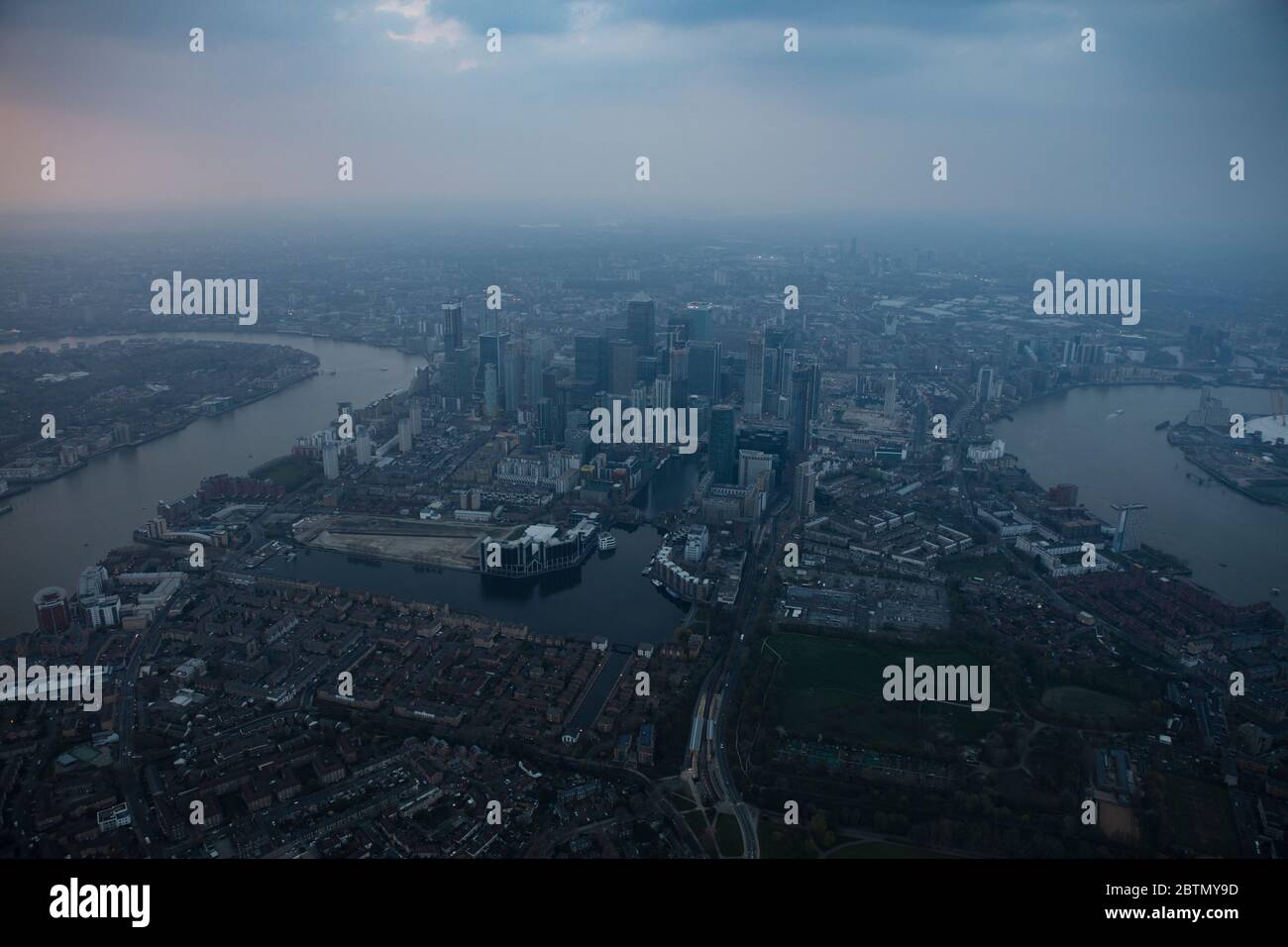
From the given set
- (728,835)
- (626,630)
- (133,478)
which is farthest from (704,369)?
(728,835)

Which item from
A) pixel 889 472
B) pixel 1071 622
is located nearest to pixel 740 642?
pixel 1071 622

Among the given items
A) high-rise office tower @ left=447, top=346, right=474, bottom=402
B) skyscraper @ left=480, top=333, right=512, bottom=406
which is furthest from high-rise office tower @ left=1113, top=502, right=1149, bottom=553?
high-rise office tower @ left=447, top=346, right=474, bottom=402

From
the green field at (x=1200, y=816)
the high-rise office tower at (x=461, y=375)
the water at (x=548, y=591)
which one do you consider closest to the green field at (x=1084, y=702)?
the green field at (x=1200, y=816)

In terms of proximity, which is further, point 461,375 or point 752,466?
point 461,375

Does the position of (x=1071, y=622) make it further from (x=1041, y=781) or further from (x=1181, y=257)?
(x=1181, y=257)

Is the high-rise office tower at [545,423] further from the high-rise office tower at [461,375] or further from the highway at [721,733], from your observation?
the highway at [721,733]

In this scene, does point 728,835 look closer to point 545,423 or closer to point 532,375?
point 545,423

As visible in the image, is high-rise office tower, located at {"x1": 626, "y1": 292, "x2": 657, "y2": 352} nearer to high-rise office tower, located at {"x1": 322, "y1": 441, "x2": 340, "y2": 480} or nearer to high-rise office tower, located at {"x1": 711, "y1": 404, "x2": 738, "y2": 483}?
high-rise office tower, located at {"x1": 711, "y1": 404, "x2": 738, "y2": 483}
